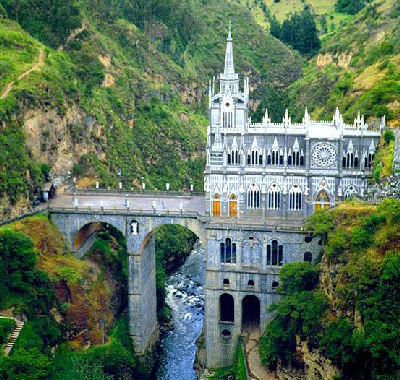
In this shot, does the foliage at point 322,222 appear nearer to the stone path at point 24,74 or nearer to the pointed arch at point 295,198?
the pointed arch at point 295,198

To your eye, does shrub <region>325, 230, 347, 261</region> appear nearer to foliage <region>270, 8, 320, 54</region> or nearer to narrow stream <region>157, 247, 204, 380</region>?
narrow stream <region>157, 247, 204, 380</region>

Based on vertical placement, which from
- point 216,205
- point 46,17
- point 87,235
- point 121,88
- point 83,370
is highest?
point 46,17

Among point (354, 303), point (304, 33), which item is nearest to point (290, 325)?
point (354, 303)

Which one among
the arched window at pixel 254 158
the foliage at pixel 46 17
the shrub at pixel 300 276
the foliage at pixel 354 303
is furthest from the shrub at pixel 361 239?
the foliage at pixel 46 17

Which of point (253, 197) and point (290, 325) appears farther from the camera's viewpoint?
point (253, 197)

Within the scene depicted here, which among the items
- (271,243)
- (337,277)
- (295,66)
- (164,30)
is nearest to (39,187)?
(271,243)

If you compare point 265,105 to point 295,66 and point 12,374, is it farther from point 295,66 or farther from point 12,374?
point 12,374

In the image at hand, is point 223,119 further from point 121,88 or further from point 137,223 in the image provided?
point 121,88
